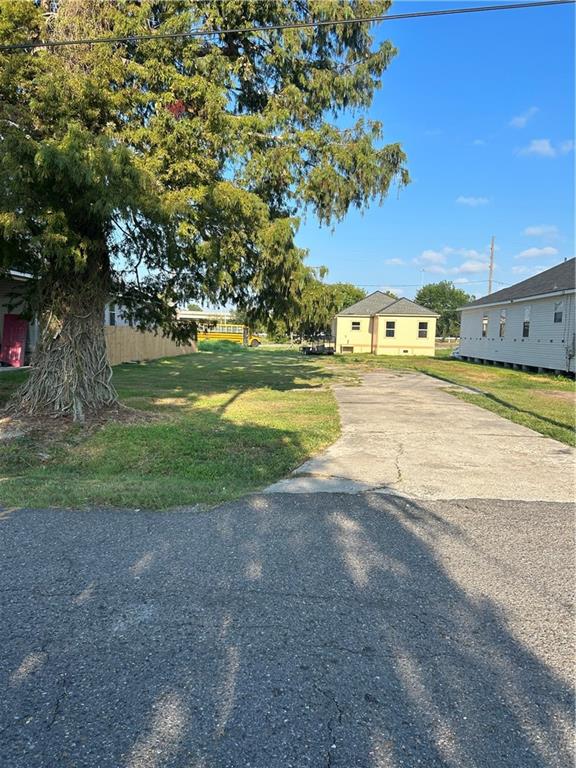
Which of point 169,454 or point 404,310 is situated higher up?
point 404,310

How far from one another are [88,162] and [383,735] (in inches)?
246

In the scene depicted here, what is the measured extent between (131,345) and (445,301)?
277 feet

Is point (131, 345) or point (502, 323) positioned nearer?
point (131, 345)

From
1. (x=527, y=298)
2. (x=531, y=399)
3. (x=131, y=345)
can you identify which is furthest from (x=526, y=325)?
(x=131, y=345)

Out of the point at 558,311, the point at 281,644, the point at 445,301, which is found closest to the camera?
the point at 281,644

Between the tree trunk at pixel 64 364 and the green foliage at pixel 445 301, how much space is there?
8982cm

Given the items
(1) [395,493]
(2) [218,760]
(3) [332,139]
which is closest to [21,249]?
(3) [332,139]

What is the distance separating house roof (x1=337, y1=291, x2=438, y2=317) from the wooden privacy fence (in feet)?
49.6

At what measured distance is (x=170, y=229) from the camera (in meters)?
7.46

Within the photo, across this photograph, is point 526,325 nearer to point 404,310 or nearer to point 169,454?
point 404,310

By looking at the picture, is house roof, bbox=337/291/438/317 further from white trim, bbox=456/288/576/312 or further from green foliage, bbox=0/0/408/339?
green foliage, bbox=0/0/408/339

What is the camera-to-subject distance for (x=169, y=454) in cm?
654

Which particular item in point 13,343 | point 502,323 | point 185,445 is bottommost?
point 185,445

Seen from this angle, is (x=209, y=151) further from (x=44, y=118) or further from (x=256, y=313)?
(x=256, y=313)
